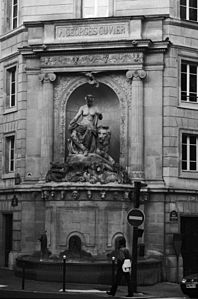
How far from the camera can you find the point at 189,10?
34.2 metres

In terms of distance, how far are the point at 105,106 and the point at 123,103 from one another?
3.60ft

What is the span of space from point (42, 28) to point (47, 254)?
9961mm

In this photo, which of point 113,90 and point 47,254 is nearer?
point 47,254

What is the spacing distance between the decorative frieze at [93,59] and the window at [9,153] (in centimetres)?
434

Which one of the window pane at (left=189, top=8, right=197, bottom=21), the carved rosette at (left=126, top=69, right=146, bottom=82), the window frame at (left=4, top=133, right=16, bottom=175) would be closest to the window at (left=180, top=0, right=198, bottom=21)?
the window pane at (left=189, top=8, right=197, bottom=21)

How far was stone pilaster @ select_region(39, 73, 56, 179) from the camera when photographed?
33.0 meters

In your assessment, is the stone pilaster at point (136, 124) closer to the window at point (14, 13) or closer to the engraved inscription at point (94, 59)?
the engraved inscription at point (94, 59)

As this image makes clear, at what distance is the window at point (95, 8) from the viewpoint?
112 ft

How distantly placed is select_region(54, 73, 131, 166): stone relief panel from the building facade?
0.14ft

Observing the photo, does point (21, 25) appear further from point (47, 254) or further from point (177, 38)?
point (47, 254)

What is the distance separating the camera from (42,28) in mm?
33875

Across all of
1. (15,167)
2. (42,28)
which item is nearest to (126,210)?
(15,167)

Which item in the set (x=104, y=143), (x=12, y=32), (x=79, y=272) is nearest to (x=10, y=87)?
(x=12, y=32)

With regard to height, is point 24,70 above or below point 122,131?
above
